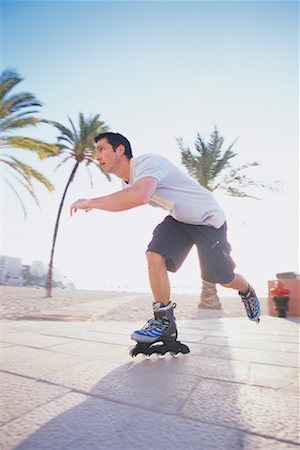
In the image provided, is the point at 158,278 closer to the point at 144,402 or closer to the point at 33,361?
the point at 33,361

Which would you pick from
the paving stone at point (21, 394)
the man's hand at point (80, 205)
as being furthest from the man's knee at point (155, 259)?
the paving stone at point (21, 394)

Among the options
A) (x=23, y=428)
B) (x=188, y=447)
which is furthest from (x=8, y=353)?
(x=188, y=447)

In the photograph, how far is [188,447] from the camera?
81 cm

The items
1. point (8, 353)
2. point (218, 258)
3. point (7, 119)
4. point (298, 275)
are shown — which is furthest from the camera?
point (7, 119)

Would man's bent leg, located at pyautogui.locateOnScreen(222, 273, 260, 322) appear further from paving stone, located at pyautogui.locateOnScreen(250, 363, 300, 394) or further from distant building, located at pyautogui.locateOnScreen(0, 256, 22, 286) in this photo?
distant building, located at pyautogui.locateOnScreen(0, 256, 22, 286)

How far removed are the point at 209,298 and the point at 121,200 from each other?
9821 millimetres

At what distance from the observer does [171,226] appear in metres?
2.38

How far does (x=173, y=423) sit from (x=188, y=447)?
149 millimetres

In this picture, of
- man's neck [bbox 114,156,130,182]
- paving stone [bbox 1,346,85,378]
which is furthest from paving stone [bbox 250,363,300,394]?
man's neck [bbox 114,156,130,182]

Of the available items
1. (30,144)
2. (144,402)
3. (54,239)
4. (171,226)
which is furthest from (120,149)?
(54,239)

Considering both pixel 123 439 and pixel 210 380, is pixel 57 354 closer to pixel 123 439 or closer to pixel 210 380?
pixel 210 380

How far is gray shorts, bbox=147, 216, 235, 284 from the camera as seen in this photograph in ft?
7.45

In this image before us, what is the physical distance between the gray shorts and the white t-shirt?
74mm

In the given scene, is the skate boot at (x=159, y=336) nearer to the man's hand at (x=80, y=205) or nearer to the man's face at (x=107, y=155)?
the man's hand at (x=80, y=205)
